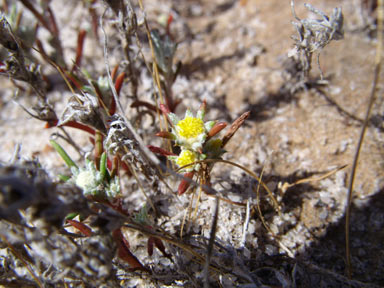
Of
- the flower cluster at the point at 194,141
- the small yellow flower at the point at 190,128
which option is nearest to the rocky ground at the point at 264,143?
the flower cluster at the point at 194,141

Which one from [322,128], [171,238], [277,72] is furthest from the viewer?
[277,72]

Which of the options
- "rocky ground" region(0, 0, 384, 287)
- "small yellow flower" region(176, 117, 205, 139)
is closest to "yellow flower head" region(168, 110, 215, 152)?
"small yellow flower" region(176, 117, 205, 139)

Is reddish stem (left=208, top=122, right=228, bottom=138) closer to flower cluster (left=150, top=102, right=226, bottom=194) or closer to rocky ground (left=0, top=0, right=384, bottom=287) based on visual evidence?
flower cluster (left=150, top=102, right=226, bottom=194)

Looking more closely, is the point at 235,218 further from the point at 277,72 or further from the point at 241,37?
the point at 241,37

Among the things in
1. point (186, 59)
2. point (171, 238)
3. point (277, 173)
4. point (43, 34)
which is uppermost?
point (43, 34)

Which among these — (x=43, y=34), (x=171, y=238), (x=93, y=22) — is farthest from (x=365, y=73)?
(x=43, y=34)

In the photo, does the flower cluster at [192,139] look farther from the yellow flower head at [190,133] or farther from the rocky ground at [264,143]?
the rocky ground at [264,143]

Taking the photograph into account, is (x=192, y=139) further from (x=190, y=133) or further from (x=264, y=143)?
(x=264, y=143)
